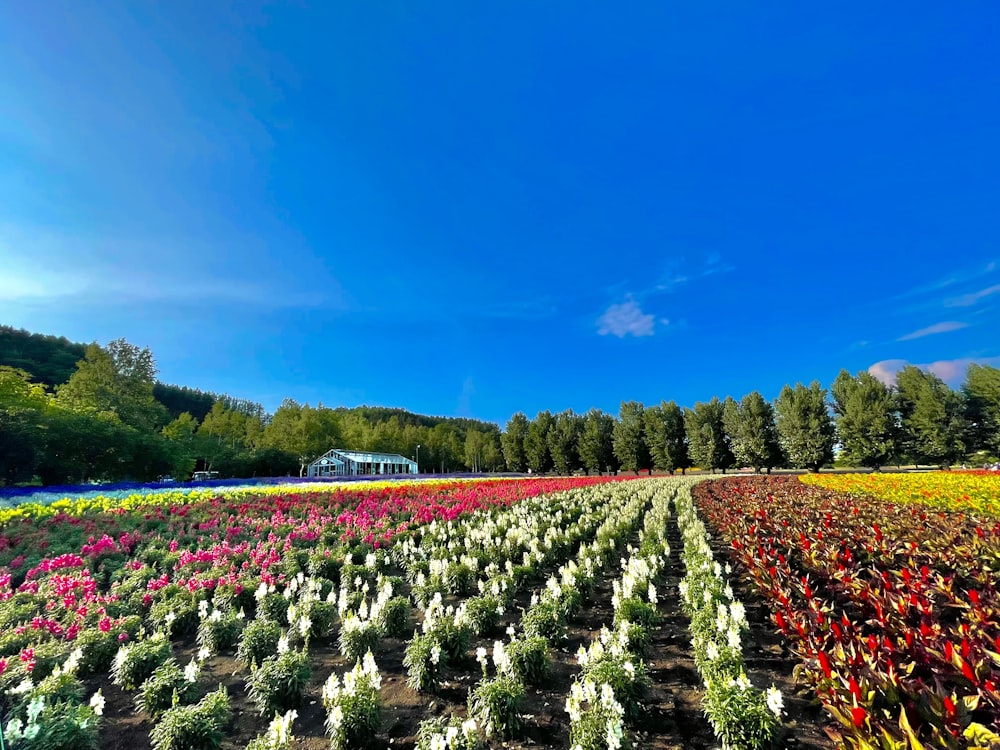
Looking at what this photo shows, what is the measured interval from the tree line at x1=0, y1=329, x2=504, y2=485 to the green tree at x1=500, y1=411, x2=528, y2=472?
4516mm

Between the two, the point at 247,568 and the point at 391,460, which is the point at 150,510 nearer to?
the point at 247,568

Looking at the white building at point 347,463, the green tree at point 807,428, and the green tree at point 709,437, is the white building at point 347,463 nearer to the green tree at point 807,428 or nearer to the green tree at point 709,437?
the green tree at point 709,437

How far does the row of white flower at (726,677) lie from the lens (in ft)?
10.5

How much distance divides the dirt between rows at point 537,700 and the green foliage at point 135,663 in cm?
14

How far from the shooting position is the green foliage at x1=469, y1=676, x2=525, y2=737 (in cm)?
372

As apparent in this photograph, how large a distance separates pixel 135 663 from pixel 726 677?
19.2 ft

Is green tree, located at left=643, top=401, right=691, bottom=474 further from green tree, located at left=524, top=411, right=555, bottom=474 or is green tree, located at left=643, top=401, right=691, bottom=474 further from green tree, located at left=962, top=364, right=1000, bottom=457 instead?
green tree, located at left=962, top=364, right=1000, bottom=457

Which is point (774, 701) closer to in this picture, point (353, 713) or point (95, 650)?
point (353, 713)

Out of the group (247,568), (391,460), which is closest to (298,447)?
(391,460)

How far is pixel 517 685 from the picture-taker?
384 centimetres

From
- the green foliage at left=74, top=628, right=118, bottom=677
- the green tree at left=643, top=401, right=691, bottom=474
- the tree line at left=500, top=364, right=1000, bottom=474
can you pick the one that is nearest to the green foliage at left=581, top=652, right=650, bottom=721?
the green foliage at left=74, top=628, right=118, bottom=677

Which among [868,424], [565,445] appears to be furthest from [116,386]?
[868,424]

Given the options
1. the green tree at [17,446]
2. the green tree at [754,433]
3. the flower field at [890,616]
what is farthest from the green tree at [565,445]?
the flower field at [890,616]

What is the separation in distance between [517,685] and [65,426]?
94.5 feet
